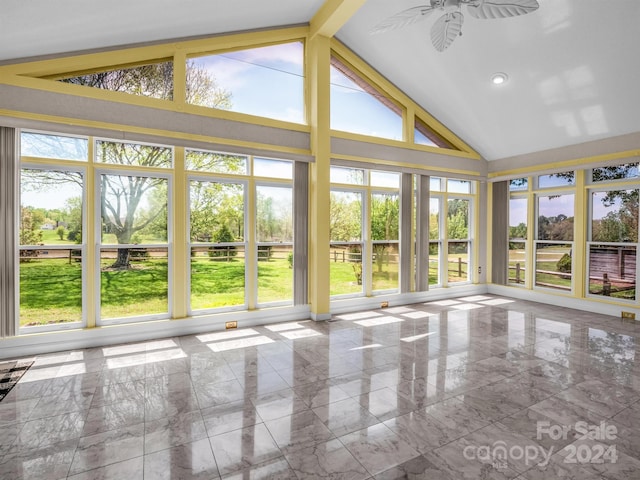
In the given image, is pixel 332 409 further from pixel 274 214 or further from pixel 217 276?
pixel 274 214

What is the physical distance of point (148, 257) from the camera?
4.57 metres

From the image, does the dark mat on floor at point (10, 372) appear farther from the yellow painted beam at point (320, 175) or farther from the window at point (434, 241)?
the window at point (434, 241)

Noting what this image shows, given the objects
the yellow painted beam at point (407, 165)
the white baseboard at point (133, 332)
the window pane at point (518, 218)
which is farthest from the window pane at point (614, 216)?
the white baseboard at point (133, 332)

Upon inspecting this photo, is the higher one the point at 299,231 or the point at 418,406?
the point at 299,231

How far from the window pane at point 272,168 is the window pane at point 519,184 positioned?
4.90 meters

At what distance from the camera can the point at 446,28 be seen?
10.4 ft

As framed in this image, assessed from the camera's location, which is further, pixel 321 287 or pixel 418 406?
pixel 321 287

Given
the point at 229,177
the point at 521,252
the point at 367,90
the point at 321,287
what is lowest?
the point at 321,287

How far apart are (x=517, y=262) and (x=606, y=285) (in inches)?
63.4

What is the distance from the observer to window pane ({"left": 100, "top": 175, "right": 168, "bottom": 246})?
4355mm

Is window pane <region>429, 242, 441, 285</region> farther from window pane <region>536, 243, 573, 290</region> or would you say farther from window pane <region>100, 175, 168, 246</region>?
window pane <region>100, 175, 168, 246</region>

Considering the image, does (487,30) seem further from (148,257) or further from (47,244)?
(47,244)

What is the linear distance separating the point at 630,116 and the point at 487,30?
8.52 feet

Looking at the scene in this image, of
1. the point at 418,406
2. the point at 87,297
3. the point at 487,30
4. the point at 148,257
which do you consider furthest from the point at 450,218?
the point at 87,297
